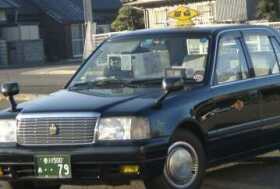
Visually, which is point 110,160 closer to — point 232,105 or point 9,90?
point 9,90

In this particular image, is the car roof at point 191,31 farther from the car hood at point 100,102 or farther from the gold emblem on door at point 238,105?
the car hood at point 100,102

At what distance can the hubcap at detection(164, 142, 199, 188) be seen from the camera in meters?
6.94

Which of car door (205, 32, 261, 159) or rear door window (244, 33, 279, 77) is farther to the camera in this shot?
rear door window (244, 33, 279, 77)

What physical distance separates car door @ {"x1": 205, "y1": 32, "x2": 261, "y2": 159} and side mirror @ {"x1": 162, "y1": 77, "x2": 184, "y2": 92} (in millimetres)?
470

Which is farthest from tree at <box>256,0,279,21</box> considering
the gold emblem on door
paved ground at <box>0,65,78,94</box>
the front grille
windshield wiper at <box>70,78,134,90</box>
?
the front grille

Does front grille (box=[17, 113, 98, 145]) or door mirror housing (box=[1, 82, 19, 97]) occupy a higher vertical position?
door mirror housing (box=[1, 82, 19, 97])

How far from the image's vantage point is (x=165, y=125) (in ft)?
22.4

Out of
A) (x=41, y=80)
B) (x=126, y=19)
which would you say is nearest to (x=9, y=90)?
(x=41, y=80)

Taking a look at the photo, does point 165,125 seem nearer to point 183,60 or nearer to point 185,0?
point 183,60

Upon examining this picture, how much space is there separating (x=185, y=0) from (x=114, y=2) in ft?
63.3

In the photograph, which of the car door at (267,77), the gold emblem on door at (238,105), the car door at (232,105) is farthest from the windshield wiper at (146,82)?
the car door at (267,77)

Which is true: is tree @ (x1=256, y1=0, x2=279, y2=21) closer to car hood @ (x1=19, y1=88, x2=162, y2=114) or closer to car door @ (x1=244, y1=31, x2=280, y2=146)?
car door @ (x1=244, y1=31, x2=280, y2=146)

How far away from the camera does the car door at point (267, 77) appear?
840 cm

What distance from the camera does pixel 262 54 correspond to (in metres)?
8.62
